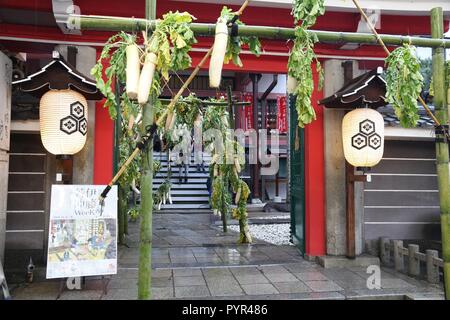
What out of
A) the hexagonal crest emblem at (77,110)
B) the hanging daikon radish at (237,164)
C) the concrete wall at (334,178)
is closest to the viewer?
the hexagonal crest emblem at (77,110)

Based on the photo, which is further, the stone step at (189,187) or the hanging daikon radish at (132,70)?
the stone step at (189,187)

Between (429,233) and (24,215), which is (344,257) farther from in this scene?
(24,215)

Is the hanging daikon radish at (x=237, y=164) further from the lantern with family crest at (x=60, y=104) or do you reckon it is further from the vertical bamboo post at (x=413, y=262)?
the lantern with family crest at (x=60, y=104)

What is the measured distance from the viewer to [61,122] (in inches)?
231

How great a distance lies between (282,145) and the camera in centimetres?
2011

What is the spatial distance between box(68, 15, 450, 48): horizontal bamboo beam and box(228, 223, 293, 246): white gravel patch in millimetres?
6872

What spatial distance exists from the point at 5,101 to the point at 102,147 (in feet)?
5.91

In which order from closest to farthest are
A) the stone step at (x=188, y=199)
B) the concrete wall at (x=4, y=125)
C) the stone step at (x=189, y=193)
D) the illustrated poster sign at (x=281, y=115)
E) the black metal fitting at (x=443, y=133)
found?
the black metal fitting at (x=443, y=133)
the concrete wall at (x=4, y=125)
the stone step at (x=188, y=199)
the stone step at (x=189, y=193)
the illustrated poster sign at (x=281, y=115)

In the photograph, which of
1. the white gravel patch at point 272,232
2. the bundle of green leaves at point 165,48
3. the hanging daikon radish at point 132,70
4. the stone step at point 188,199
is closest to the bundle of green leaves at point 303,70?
the bundle of green leaves at point 165,48

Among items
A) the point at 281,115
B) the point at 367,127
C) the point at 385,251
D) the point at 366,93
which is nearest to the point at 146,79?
the point at 367,127

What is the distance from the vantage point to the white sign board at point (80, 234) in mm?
5824

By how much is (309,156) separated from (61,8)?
5666 mm

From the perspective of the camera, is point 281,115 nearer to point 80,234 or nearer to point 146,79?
point 80,234

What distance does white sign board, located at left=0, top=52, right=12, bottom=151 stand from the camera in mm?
6168
